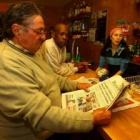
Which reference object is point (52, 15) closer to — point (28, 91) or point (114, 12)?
point (114, 12)

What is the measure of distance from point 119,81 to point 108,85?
0.07 metres

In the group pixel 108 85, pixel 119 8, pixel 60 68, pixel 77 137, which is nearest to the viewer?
pixel 108 85

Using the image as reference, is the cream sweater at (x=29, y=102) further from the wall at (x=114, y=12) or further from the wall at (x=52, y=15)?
the wall at (x=52, y=15)

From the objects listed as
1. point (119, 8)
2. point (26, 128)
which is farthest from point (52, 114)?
point (119, 8)

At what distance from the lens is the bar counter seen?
0.63 m

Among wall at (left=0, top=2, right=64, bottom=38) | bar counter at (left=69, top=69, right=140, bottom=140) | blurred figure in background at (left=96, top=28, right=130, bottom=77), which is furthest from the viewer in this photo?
wall at (left=0, top=2, right=64, bottom=38)

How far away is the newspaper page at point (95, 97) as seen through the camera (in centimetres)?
82

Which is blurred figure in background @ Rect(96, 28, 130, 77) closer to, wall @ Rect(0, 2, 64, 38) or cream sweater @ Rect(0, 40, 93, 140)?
cream sweater @ Rect(0, 40, 93, 140)

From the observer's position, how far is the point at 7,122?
0.80 m

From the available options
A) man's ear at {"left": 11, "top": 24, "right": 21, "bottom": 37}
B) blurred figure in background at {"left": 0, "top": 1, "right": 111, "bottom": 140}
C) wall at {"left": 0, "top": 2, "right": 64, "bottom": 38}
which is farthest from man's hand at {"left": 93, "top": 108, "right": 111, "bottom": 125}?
wall at {"left": 0, "top": 2, "right": 64, "bottom": 38}

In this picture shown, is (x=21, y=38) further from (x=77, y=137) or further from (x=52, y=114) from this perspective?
(x=77, y=137)

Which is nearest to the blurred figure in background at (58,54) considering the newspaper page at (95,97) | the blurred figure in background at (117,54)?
the blurred figure in background at (117,54)

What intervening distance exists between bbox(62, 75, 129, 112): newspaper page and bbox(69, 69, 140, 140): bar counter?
9 centimetres

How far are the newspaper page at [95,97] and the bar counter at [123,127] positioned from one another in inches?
3.4
